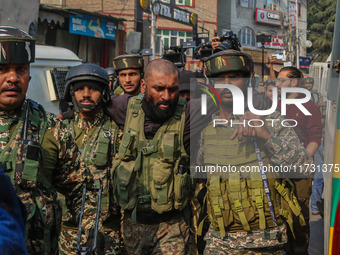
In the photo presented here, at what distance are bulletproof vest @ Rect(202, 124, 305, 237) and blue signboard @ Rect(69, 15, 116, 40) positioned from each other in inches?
720

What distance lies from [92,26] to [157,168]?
19586mm

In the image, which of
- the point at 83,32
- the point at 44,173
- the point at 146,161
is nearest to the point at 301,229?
the point at 146,161

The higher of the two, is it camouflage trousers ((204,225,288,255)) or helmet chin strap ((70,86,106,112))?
helmet chin strap ((70,86,106,112))

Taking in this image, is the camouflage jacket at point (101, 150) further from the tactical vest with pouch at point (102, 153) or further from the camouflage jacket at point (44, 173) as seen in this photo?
the camouflage jacket at point (44, 173)

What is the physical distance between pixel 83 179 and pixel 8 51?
822mm

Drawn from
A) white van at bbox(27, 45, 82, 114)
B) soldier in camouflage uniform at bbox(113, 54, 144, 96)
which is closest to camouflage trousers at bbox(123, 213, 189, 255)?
soldier in camouflage uniform at bbox(113, 54, 144, 96)

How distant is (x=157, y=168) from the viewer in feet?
11.4

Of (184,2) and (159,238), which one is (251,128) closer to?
(159,238)

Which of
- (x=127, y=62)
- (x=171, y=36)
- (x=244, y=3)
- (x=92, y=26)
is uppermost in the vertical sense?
(x=244, y=3)

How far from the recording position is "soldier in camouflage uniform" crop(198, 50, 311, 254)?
313 cm

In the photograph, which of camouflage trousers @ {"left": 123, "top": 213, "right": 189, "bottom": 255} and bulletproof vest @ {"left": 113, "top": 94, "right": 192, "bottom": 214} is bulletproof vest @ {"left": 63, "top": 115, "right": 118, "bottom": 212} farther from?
camouflage trousers @ {"left": 123, "top": 213, "right": 189, "bottom": 255}

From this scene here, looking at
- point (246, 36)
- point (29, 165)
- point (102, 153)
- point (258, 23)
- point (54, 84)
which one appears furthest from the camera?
point (258, 23)

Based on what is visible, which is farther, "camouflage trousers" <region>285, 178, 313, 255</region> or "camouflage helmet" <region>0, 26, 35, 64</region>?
"camouflage trousers" <region>285, 178, 313, 255</region>

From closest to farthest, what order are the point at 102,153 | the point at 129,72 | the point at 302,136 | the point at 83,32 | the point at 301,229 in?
the point at 102,153
the point at 301,229
the point at 302,136
the point at 129,72
the point at 83,32
